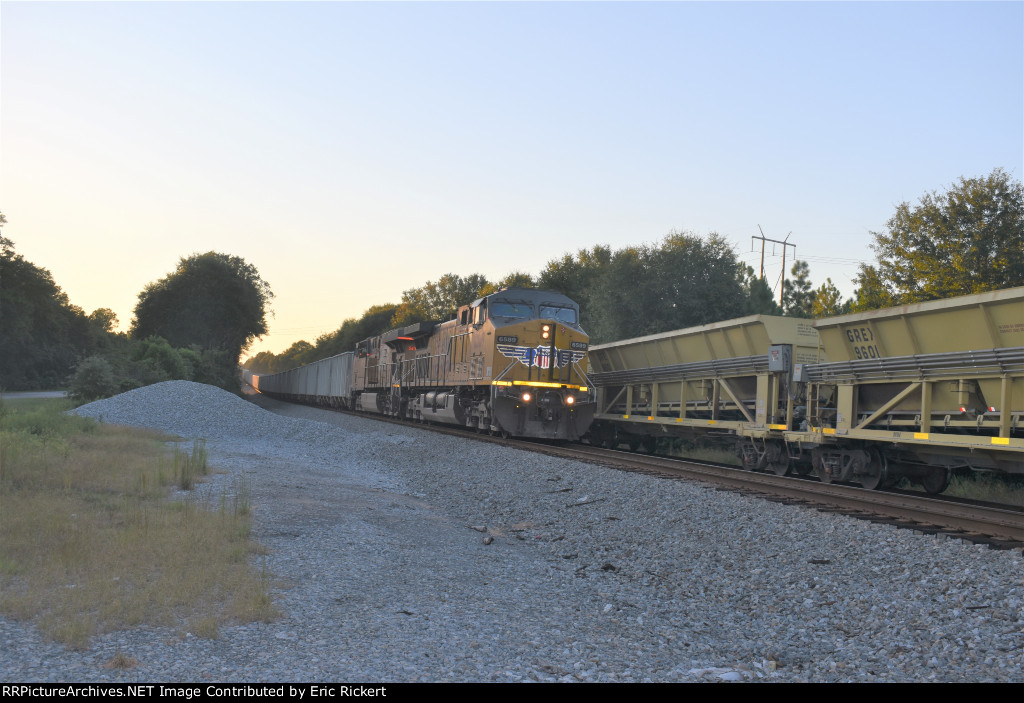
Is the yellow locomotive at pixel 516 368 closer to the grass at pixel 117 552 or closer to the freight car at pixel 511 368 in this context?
the freight car at pixel 511 368

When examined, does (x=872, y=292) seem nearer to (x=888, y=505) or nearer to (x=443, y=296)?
(x=888, y=505)

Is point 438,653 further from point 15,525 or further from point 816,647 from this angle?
point 15,525

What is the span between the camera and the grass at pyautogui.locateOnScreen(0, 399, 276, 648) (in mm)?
4863

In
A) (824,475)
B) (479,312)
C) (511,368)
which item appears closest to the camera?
(824,475)

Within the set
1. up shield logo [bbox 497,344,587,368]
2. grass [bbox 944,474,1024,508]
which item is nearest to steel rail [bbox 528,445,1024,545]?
grass [bbox 944,474,1024,508]

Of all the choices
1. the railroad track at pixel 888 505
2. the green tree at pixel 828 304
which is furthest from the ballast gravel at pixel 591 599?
the green tree at pixel 828 304

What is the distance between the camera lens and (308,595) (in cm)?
553

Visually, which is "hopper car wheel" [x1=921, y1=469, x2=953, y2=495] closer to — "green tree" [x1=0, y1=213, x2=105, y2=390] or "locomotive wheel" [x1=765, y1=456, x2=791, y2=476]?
"locomotive wheel" [x1=765, y1=456, x2=791, y2=476]

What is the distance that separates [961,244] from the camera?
85.5 ft

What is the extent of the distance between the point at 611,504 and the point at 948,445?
479 centimetres

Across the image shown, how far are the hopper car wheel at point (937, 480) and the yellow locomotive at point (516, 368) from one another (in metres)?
8.93

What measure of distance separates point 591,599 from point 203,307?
201ft

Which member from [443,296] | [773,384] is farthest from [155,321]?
[773,384]

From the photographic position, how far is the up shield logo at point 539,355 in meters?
18.8
